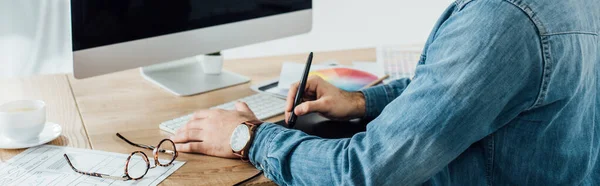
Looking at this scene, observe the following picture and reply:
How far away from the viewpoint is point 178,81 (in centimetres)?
148

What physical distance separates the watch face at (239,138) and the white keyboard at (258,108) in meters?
0.17

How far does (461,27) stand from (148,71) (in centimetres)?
92

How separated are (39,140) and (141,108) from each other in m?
0.26

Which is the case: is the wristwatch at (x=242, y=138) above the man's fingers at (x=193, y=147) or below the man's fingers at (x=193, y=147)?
above

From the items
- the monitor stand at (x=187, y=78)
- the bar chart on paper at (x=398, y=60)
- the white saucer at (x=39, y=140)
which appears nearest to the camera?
the white saucer at (x=39, y=140)

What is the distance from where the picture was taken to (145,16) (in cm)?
128

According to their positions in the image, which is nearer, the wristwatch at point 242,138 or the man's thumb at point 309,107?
the wristwatch at point 242,138

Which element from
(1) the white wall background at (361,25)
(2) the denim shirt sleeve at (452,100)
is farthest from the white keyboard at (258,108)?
(1) the white wall background at (361,25)

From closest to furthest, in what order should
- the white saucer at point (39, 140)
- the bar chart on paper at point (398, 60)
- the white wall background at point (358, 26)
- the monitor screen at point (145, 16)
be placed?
the white saucer at point (39, 140) < the monitor screen at point (145, 16) < the bar chart on paper at point (398, 60) < the white wall background at point (358, 26)

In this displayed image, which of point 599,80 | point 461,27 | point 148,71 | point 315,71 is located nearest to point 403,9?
point 315,71

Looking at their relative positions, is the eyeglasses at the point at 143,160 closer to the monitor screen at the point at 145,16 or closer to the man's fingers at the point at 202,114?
the man's fingers at the point at 202,114

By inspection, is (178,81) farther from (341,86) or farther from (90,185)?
(90,185)

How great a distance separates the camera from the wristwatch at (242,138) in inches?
40.6

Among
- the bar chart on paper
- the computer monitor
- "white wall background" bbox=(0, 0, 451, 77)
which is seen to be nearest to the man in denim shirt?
the computer monitor
